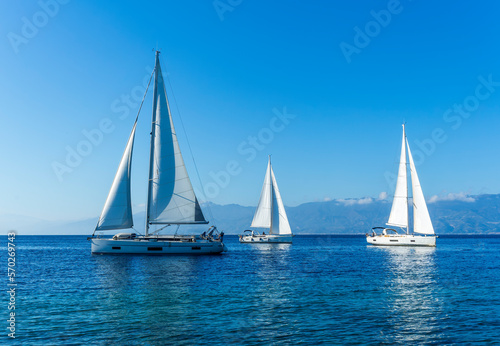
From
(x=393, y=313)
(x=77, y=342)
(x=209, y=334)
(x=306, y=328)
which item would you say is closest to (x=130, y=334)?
(x=77, y=342)

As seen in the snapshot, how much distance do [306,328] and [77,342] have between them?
10.5 metres

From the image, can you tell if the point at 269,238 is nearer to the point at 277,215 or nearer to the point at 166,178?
the point at 277,215

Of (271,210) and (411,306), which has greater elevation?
(271,210)

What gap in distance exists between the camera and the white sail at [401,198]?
3484 inches

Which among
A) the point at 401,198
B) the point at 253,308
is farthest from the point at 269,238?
the point at 253,308

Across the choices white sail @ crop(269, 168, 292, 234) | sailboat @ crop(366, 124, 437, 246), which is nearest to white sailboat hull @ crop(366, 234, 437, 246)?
sailboat @ crop(366, 124, 437, 246)

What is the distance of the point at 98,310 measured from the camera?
2383cm

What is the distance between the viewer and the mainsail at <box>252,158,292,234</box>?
105 metres

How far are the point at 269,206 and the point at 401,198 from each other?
31.9 meters

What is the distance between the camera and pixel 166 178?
5734 cm

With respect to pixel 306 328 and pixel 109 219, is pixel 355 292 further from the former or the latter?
pixel 109 219

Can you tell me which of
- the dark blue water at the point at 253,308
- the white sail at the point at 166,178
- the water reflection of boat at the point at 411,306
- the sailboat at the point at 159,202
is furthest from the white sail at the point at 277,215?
the dark blue water at the point at 253,308

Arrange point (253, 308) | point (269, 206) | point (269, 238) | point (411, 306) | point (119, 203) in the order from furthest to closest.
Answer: point (269, 238) → point (269, 206) → point (119, 203) → point (411, 306) → point (253, 308)

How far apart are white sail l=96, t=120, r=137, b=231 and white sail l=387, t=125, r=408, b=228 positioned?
57348mm
